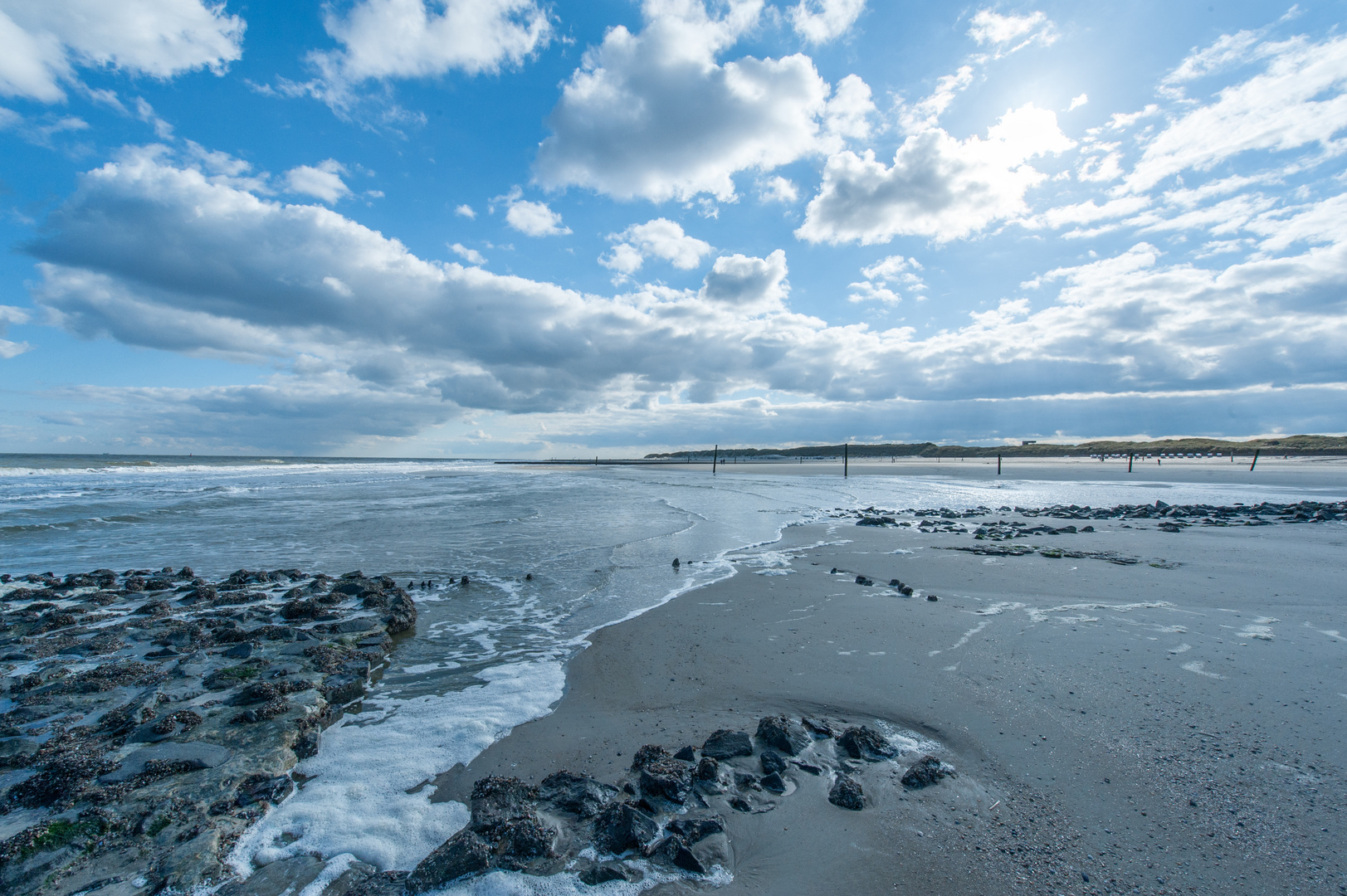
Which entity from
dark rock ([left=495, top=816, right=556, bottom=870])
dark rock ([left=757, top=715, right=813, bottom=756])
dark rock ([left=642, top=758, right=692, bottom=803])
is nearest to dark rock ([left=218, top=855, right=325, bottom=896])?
dark rock ([left=495, top=816, right=556, bottom=870])

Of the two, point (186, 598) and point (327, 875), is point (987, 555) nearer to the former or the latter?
point (327, 875)

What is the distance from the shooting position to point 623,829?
325 cm

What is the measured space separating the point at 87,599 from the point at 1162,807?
13.8 metres

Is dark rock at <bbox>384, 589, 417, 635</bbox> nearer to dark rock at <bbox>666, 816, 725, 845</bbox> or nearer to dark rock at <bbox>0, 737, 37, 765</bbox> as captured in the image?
dark rock at <bbox>0, 737, 37, 765</bbox>

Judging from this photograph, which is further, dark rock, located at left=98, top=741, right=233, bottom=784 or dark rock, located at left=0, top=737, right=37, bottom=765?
dark rock, located at left=0, top=737, right=37, bottom=765

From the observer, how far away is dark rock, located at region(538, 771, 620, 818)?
3.60 m

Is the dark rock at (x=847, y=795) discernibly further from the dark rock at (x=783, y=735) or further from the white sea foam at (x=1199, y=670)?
the white sea foam at (x=1199, y=670)

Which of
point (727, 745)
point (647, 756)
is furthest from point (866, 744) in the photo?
point (647, 756)

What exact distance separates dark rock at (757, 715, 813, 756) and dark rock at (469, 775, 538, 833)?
72.7 inches

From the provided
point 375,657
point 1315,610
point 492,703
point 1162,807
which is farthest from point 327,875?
point 1315,610

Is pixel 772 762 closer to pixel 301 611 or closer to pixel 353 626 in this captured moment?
pixel 353 626

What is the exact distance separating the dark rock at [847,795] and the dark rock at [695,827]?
82 cm

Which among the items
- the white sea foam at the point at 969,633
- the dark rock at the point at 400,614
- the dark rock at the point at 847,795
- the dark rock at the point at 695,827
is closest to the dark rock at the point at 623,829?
the dark rock at the point at 695,827

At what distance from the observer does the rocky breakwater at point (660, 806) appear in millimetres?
3066
